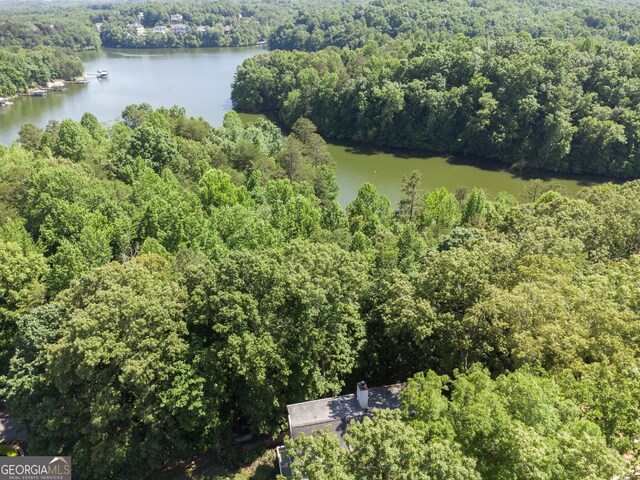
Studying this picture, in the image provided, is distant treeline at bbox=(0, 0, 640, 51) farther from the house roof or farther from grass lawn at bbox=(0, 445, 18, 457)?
grass lawn at bbox=(0, 445, 18, 457)

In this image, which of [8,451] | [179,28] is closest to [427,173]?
[8,451]

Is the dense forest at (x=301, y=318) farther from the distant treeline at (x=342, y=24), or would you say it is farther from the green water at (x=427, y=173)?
the distant treeline at (x=342, y=24)

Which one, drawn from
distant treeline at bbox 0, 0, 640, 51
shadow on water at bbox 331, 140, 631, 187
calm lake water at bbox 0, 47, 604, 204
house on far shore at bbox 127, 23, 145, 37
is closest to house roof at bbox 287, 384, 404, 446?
calm lake water at bbox 0, 47, 604, 204

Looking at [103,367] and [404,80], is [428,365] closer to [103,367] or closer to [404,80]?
[103,367]

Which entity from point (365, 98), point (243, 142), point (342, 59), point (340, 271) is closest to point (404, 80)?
point (365, 98)

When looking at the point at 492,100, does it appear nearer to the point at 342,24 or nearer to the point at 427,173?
the point at 427,173

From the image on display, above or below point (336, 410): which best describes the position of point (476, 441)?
above
